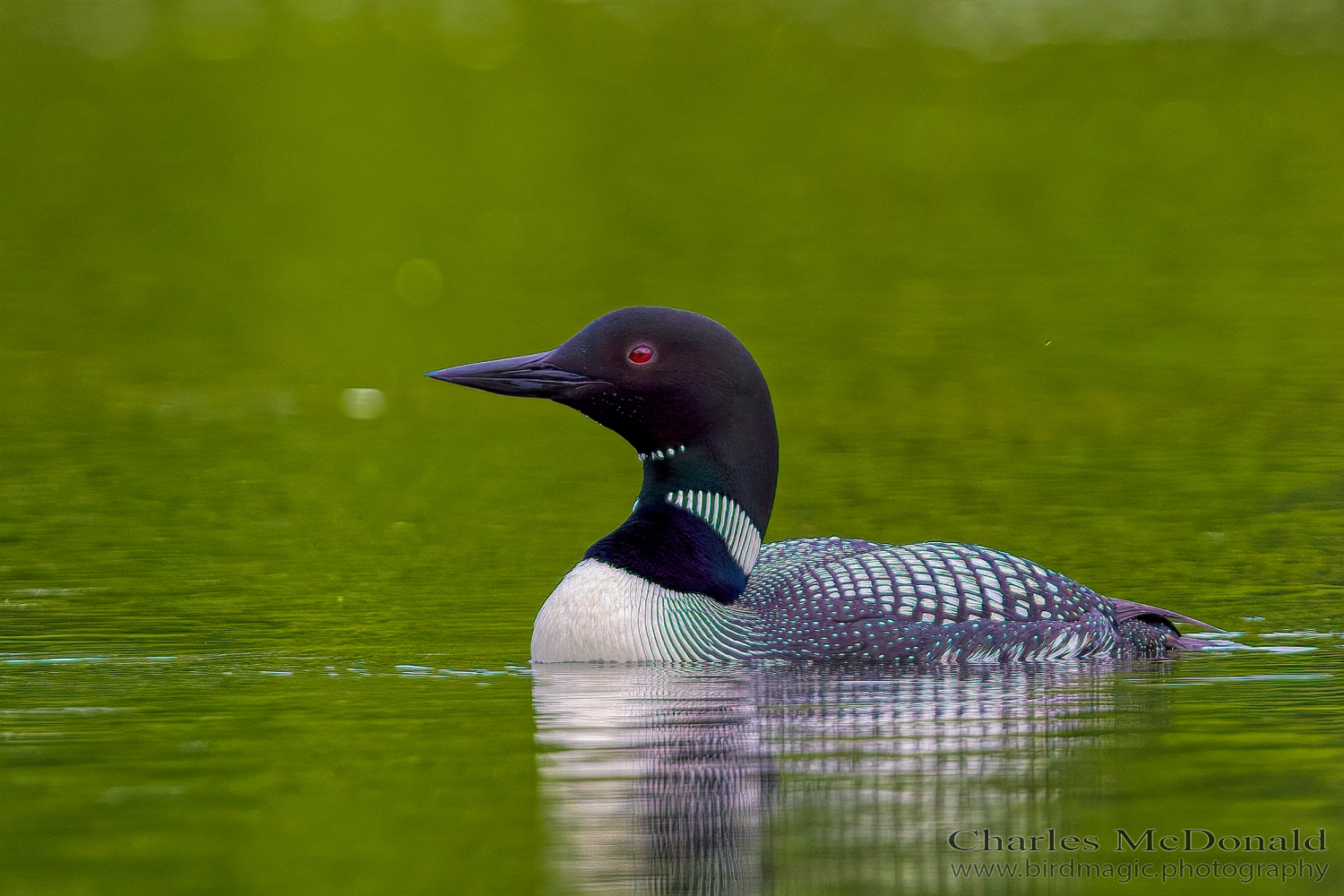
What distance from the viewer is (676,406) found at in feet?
22.5

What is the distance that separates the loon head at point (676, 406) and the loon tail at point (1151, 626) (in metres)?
1.11

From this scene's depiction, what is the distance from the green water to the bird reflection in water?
0.06ft

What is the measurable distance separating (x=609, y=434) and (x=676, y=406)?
4780 mm

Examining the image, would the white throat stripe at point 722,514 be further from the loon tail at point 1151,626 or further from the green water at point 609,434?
the loon tail at point 1151,626

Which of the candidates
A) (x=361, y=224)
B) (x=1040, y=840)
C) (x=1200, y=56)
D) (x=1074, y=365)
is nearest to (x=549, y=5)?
(x=1200, y=56)

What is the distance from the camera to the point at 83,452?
1066 centimetres

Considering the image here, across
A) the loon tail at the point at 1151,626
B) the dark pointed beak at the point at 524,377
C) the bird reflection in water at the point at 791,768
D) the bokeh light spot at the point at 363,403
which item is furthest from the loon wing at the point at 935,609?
the bokeh light spot at the point at 363,403

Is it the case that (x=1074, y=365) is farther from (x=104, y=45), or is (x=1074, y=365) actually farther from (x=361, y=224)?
(x=104, y=45)

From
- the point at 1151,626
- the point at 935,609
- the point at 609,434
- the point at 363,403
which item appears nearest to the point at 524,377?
the point at 935,609

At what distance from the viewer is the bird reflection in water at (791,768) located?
14.2ft

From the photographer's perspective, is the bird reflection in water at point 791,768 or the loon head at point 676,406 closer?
the bird reflection in water at point 791,768

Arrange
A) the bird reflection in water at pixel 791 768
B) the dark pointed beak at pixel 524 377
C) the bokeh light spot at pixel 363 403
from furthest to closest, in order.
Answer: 1. the bokeh light spot at pixel 363 403
2. the dark pointed beak at pixel 524 377
3. the bird reflection in water at pixel 791 768

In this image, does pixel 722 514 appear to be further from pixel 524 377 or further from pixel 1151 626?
pixel 1151 626

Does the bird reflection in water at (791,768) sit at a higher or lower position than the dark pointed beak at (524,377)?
lower
